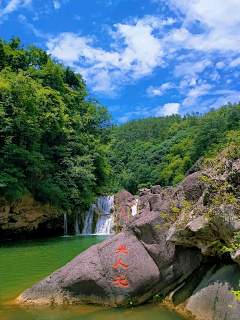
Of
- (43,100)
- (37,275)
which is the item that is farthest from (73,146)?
(37,275)

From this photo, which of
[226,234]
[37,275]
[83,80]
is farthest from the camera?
[83,80]

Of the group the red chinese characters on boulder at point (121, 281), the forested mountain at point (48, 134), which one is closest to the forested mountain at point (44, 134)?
the forested mountain at point (48, 134)

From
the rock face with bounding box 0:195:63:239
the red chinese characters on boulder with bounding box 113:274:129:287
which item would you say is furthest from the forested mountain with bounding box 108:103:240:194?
the red chinese characters on boulder with bounding box 113:274:129:287

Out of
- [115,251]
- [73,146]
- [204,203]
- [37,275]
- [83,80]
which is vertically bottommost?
[37,275]

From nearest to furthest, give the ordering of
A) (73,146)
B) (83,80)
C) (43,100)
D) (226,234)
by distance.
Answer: (226,234) → (43,100) → (73,146) → (83,80)

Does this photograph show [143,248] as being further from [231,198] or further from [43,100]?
[43,100]

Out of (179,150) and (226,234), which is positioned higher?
(179,150)

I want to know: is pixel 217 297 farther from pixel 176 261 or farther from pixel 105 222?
pixel 105 222

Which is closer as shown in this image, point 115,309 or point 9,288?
point 115,309

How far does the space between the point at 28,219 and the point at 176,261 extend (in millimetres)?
11726

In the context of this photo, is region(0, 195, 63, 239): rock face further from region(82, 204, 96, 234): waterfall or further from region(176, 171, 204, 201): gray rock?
region(176, 171, 204, 201): gray rock

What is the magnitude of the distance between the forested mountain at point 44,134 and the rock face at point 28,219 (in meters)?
0.63

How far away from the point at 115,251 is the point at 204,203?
188 centimetres

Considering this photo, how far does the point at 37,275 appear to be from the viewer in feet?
21.1
